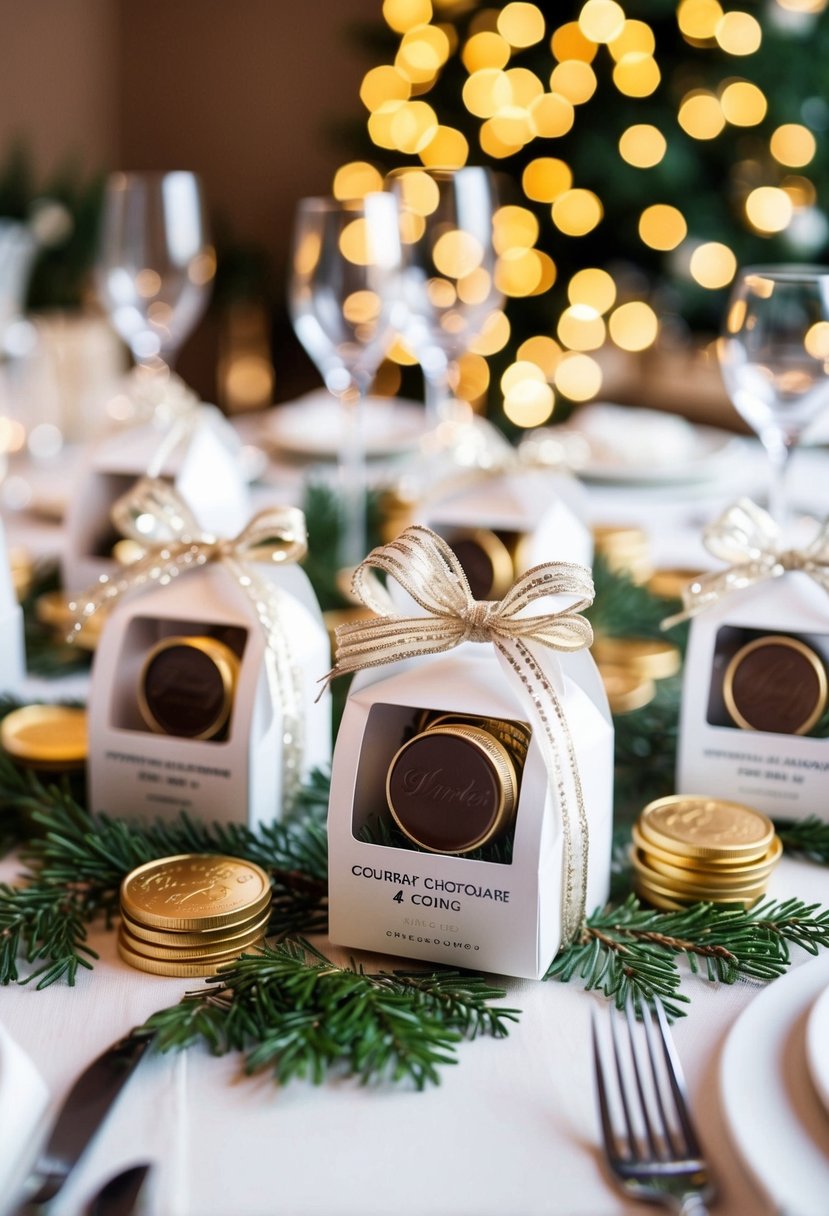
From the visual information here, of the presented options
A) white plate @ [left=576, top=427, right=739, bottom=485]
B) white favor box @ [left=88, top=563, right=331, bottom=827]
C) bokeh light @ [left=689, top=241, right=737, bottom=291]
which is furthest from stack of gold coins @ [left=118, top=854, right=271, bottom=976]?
bokeh light @ [left=689, top=241, right=737, bottom=291]

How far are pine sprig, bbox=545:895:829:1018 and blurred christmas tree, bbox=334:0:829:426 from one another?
191 centimetres

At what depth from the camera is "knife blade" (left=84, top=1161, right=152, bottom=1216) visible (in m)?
0.50

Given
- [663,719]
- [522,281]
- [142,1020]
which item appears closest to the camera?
[142,1020]

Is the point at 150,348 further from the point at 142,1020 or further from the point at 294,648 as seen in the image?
the point at 142,1020

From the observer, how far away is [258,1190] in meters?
0.53

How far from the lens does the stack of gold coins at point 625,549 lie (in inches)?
51.5

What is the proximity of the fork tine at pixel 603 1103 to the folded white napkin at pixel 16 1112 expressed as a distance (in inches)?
9.3

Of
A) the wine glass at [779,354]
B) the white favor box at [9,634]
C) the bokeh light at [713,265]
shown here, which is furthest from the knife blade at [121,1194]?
the bokeh light at [713,265]

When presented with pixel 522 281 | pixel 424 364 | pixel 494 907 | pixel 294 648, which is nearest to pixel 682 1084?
pixel 494 907

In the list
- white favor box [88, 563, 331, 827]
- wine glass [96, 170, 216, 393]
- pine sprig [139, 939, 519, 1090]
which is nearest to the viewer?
pine sprig [139, 939, 519, 1090]

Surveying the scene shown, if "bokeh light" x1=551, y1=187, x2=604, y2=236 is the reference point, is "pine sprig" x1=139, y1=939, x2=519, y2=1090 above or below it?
below

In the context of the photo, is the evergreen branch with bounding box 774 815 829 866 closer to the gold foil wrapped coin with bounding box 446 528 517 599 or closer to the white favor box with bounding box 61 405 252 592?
the gold foil wrapped coin with bounding box 446 528 517 599

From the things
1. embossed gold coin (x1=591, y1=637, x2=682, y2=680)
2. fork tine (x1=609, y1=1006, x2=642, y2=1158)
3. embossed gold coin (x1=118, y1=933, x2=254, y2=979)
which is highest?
embossed gold coin (x1=591, y1=637, x2=682, y2=680)

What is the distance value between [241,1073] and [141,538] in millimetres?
439
